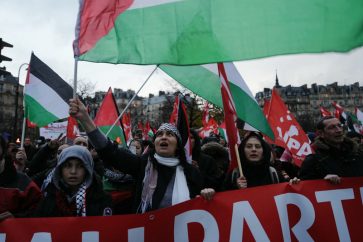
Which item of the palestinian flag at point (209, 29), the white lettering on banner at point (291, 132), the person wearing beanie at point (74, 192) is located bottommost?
the person wearing beanie at point (74, 192)

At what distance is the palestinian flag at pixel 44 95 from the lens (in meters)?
6.69

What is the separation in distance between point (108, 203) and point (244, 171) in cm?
129

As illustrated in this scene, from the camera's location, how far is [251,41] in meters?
2.93

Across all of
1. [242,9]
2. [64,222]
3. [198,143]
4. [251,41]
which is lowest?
[64,222]

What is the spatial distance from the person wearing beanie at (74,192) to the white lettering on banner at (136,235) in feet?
0.79

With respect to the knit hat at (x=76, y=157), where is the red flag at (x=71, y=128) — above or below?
above

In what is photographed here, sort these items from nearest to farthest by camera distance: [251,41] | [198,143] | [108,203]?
[251,41] → [108,203] → [198,143]

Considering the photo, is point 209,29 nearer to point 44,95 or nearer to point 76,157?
point 76,157

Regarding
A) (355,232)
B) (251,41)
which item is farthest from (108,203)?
(355,232)

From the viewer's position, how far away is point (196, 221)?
304cm

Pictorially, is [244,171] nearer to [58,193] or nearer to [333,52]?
[333,52]

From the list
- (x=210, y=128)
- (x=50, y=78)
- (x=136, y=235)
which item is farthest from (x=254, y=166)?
(x=210, y=128)

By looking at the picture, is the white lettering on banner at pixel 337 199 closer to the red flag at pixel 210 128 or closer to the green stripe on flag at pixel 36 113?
the green stripe on flag at pixel 36 113

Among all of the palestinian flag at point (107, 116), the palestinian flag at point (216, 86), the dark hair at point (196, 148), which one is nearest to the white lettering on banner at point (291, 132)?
the dark hair at point (196, 148)
